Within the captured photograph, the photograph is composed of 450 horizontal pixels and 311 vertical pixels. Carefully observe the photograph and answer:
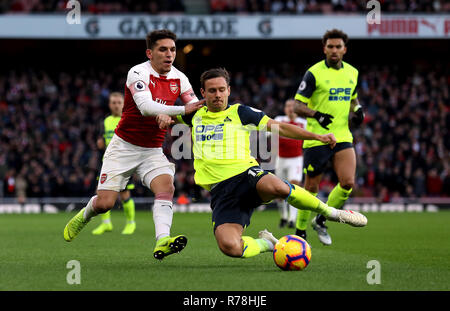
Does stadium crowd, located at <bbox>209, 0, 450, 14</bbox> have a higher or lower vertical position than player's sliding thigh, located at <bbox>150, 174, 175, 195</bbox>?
higher

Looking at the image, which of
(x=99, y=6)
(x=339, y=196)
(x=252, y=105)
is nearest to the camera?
(x=339, y=196)

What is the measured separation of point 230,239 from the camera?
6.64 metres

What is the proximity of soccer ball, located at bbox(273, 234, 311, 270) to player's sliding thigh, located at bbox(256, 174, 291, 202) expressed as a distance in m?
0.45

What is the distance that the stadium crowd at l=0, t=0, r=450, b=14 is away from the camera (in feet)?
87.4

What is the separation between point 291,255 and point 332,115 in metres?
3.06

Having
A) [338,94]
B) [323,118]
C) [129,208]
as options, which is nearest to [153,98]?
[323,118]

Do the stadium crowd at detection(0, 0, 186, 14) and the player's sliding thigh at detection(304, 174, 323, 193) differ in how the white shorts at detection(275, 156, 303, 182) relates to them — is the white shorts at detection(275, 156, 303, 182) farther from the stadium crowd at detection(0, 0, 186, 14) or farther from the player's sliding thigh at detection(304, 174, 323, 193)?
the stadium crowd at detection(0, 0, 186, 14)

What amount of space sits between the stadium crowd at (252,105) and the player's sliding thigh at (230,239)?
1405cm

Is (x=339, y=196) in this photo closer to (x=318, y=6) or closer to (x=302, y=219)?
(x=302, y=219)

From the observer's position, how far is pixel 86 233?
472 inches

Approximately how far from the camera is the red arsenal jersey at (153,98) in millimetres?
7535

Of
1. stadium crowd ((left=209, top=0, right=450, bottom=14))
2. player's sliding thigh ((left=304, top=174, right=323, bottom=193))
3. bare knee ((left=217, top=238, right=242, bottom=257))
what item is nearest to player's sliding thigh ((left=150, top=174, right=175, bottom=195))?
bare knee ((left=217, top=238, right=242, bottom=257))

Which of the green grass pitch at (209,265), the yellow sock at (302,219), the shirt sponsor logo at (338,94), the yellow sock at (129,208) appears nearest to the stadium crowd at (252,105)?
the yellow sock at (129,208)
